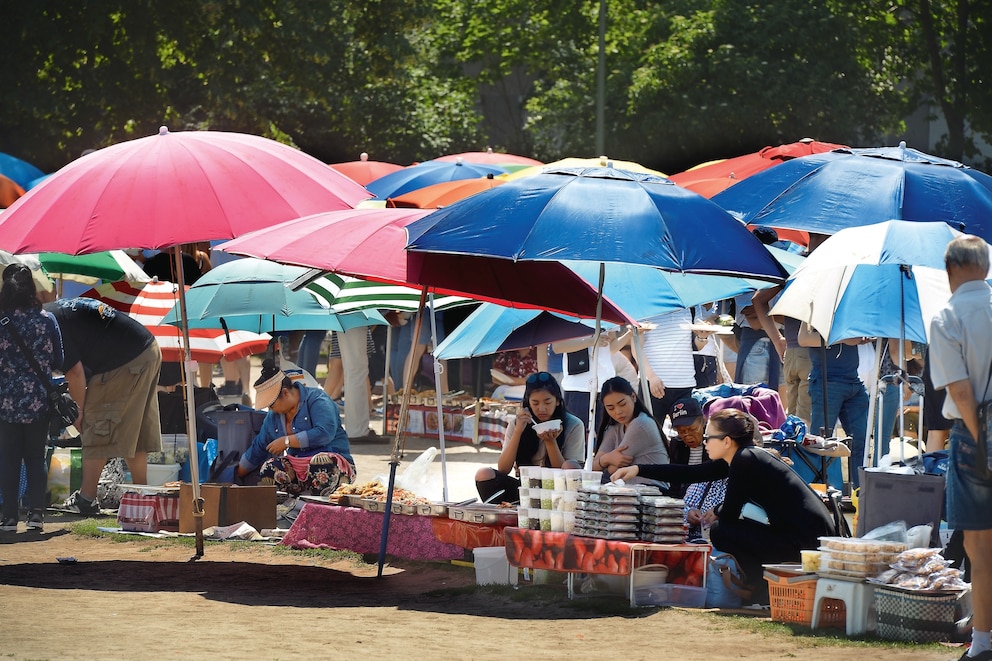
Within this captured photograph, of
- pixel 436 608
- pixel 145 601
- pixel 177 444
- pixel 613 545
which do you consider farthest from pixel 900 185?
pixel 177 444

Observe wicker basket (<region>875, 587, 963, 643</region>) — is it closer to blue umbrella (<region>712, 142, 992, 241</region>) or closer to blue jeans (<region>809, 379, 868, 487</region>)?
blue umbrella (<region>712, 142, 992, 241</region>)

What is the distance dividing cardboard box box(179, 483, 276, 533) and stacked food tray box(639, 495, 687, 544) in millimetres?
3385

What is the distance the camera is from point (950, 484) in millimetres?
6516

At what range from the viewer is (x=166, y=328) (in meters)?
13.0

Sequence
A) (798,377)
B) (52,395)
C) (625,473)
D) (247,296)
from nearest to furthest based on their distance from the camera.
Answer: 1. (625,473)
2. (52,395)
3. (798,377)
4. (247,296)

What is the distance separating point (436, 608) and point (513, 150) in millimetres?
33009

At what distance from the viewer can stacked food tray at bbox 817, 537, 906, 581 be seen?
7246 millimetres

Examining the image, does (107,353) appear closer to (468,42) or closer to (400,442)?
(400,442)

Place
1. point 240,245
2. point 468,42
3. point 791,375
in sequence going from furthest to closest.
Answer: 1. point 468,42
2. point 791,375
3. point 240,245

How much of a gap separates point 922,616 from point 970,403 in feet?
3.97

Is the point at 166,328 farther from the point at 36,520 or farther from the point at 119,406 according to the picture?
the point at 36,520

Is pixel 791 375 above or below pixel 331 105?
below

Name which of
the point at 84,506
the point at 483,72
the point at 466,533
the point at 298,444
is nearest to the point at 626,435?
the point at 466,533

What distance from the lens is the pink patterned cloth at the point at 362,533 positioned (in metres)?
9.37
